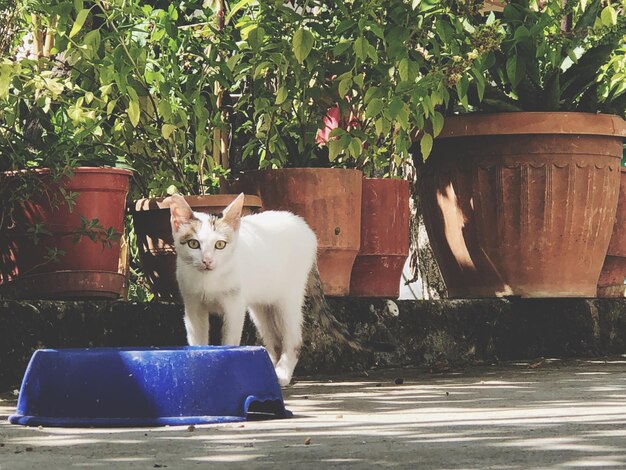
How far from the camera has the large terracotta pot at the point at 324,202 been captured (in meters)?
5.54

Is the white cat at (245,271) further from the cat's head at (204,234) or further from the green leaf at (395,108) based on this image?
the green leaf at (395,108)

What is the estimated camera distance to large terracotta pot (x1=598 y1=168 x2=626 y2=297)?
6719 millimetres

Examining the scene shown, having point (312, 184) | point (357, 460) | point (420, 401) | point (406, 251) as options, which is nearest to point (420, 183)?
point (406, 251)

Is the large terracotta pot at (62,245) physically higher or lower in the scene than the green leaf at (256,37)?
lower

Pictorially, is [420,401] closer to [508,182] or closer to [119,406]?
[119,406]

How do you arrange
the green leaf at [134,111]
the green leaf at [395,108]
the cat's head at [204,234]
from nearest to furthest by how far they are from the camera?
1. the cat's head at [204,234]
2. the green leaf at [134,111]
3. the green leaf at [395,108]

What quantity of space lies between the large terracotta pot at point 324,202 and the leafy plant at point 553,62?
29.3 inches

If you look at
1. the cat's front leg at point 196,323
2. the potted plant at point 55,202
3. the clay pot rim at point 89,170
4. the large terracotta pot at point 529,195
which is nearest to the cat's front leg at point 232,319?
the cat's front leg at point 196,323

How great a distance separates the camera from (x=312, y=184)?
18.2 feet

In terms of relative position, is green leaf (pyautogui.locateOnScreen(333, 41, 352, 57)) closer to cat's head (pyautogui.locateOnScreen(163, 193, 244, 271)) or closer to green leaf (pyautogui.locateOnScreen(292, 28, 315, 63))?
green leaf (pyautogui.locateOnScreen(292, 28, 315, 63))

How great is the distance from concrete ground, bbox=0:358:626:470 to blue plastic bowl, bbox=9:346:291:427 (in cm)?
8

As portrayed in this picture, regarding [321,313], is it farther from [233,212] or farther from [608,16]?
[608,16]

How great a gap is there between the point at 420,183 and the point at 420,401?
2511 mm

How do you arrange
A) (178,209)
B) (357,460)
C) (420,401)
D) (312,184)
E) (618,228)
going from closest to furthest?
(357,460)
(420,401)
(178,209)
(312,184)
(618,228)
